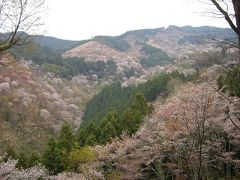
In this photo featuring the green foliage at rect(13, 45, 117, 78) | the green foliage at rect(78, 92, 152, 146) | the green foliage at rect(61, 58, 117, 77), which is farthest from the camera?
the green foliage at rect(61, 58, 117, 77)

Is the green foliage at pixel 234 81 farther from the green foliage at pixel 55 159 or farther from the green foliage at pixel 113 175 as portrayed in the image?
the green foliage at pixel 55 159

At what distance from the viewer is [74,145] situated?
40438 millimetres

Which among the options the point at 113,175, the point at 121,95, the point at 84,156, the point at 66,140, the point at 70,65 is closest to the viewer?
the point at 113,175

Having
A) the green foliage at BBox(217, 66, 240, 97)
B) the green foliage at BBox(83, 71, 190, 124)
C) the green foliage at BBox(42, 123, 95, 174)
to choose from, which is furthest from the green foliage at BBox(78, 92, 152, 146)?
the green foliage at BBox(83, 71, 190, 124)

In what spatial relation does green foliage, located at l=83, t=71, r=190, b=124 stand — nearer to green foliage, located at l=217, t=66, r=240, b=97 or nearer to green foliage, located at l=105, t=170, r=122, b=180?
green foliage, located at l=217, t=66, r=240, b=97

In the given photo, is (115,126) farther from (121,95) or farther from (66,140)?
(121,95)

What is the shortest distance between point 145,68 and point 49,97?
96.8 meters

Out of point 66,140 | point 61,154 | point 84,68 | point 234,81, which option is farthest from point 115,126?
point 84,68

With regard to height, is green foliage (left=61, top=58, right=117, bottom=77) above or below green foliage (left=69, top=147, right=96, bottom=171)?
above

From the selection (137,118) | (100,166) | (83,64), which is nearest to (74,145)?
(137,118)

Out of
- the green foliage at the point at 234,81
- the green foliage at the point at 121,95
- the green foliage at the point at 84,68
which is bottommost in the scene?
the green foliage at the point at 121,95

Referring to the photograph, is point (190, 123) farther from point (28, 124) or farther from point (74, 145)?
point (28, 124)

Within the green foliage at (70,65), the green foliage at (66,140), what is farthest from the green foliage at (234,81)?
the green foliage at (70,65)

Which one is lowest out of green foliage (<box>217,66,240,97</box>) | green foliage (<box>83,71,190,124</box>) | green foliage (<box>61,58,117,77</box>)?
green foliage (<box>83,71,190,124</box>)
